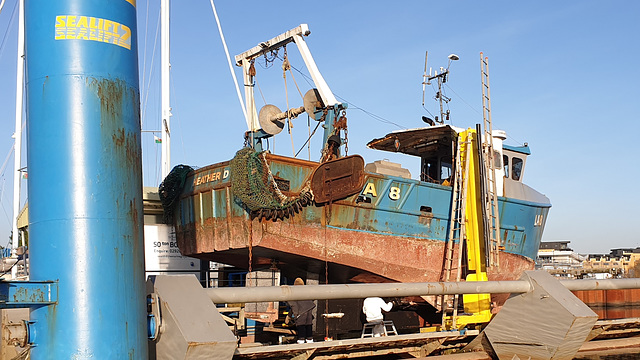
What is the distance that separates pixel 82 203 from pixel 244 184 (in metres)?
7.43

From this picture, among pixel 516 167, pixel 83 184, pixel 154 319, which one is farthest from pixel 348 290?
pixel 516 167

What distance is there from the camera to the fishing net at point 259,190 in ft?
35.8

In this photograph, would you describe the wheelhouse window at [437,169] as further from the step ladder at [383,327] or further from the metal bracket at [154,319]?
the metal bracket at [154,319]

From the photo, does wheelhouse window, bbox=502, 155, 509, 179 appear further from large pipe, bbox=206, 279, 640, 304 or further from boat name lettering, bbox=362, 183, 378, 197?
large pipe, bbox=206, 279, 640, 304

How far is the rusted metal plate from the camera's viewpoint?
11.3 metres

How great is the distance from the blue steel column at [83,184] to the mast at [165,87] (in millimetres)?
18168

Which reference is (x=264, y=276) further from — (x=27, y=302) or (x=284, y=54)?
(x=27, y=302)

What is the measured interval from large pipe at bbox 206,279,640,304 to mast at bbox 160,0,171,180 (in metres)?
17.8

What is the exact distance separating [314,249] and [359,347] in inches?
258

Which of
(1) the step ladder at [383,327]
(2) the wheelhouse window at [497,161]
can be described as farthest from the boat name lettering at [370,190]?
(2) the wheelhouse window at [497,161]

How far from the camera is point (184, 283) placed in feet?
12.6

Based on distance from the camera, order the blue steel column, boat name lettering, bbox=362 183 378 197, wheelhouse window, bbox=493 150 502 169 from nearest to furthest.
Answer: the blue steel column < boat name lettering, bbox=362 183 378 197 < wheelhouse window, bbox=493 150 502 169

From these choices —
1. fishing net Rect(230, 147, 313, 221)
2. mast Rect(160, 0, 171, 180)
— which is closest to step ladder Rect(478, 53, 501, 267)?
fishing net Rect(230, 147, 313, 221)

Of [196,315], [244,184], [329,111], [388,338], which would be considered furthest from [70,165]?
[329,111]
